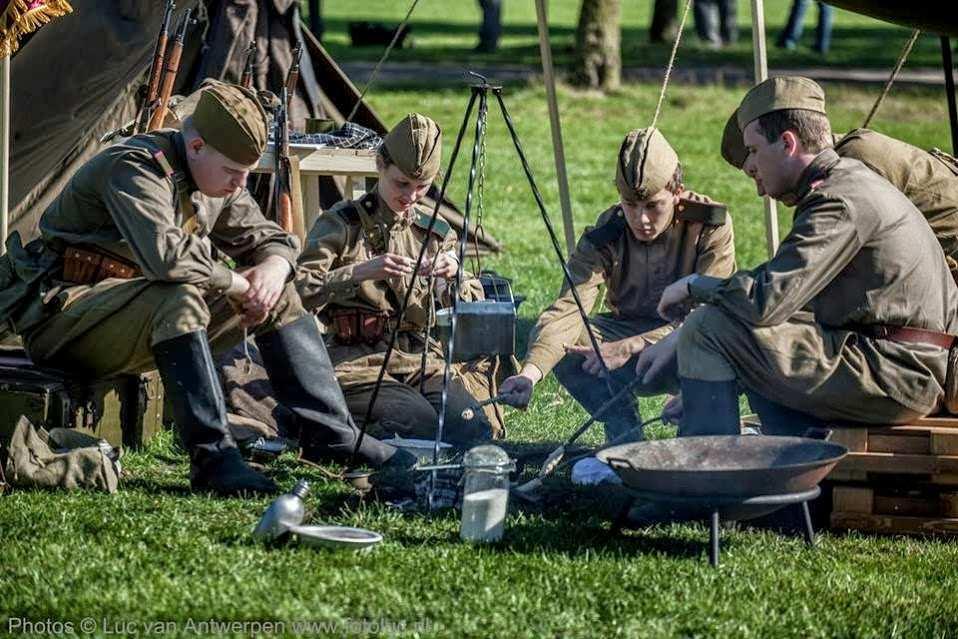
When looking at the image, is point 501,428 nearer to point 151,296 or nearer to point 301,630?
point 151,296

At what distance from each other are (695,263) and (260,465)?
2042 millimetres

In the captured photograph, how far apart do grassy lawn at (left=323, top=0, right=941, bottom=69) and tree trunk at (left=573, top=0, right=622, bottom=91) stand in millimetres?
3128

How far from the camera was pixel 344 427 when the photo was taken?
20.3 ft

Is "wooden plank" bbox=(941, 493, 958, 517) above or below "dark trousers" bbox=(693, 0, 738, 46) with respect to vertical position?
above

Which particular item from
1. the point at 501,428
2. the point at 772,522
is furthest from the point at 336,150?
the point at 772,522

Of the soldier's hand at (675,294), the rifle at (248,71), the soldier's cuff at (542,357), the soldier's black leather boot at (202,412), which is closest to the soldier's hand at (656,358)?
the soldier's hand at (675,294)

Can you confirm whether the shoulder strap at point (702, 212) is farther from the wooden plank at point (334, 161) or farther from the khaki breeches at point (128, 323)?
the wooden plank at point (334, 161)

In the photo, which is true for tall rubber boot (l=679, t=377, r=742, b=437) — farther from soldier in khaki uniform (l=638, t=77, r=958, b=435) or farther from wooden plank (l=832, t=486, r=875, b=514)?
wooden plank (l=832, t=486, r=875, b=514)

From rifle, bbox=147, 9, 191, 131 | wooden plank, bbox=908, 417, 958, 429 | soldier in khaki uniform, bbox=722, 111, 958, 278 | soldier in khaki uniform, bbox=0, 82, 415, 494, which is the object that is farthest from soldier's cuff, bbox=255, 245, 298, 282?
wooden plank, bbox=908, 417, 958, 429

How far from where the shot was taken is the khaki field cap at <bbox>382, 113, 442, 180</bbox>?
638 cm

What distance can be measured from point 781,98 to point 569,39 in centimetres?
2296

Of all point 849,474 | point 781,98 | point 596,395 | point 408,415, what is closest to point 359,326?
point 408,415

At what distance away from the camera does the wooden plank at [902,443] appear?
217 inches

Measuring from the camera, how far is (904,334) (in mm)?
5598
